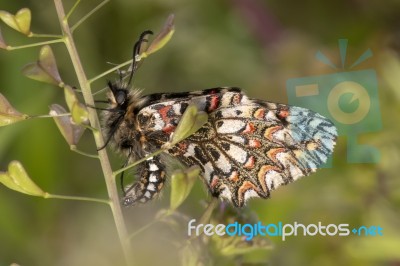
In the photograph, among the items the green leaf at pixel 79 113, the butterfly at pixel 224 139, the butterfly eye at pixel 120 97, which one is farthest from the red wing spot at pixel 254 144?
the green leaf at pixel 79 113

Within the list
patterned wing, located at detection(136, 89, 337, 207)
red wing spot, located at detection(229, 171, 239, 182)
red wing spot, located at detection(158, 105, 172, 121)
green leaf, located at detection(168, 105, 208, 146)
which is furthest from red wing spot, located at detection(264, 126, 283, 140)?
green leaf, located at detection(168, 105, 208, 146)

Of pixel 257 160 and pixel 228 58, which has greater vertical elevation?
pixel 228 58

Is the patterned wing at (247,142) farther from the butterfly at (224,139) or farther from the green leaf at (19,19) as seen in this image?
the green leaf at (19,19)

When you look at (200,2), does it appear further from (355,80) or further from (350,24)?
(355,80)

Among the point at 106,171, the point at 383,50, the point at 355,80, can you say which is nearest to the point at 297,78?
the point at 383,50

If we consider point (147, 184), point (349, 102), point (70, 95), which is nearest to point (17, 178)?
point (70, 95)

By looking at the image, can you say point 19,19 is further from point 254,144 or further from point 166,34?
point 254,144

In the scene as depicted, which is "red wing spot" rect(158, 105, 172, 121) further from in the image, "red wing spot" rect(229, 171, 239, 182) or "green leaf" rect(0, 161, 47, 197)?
"green leaf" rect(0, 161, 47, 197)
